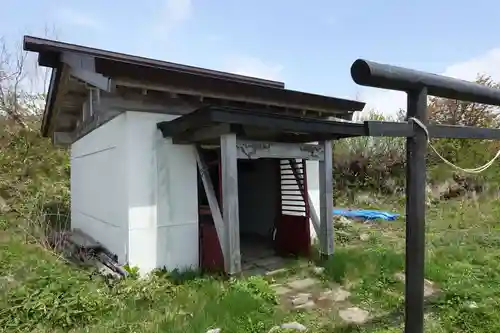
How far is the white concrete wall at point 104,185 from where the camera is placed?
5.33 meters

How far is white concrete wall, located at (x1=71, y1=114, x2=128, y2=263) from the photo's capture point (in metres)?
5.33

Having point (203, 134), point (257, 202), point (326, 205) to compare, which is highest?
point (203, 134)

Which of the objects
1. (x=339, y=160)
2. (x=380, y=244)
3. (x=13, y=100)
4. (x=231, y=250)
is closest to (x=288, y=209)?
(x=380, y=244)

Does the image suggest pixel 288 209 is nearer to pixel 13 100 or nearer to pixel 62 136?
pixel 62 136

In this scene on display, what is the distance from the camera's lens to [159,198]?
17.3 feet

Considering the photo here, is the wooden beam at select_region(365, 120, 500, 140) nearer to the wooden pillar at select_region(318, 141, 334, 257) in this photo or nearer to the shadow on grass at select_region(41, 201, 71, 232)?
the wooden pillar at select_region(318, 141, 334, 257)

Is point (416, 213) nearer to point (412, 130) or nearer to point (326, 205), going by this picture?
point (412, 130)

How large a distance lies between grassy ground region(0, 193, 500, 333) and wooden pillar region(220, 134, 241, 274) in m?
0.31

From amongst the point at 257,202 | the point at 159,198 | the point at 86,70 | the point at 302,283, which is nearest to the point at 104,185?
the point at 159,198

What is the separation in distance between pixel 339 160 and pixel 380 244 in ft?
22.3

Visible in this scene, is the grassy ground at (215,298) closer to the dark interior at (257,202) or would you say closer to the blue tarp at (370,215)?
the dark interior at (257,202)

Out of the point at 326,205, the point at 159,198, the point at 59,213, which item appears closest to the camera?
the point at 159,198

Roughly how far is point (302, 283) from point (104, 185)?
3870 mm

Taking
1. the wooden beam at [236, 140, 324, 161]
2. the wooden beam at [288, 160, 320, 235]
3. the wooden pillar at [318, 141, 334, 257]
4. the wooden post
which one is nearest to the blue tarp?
the wooden beam at [288, 160, 320, 235]
